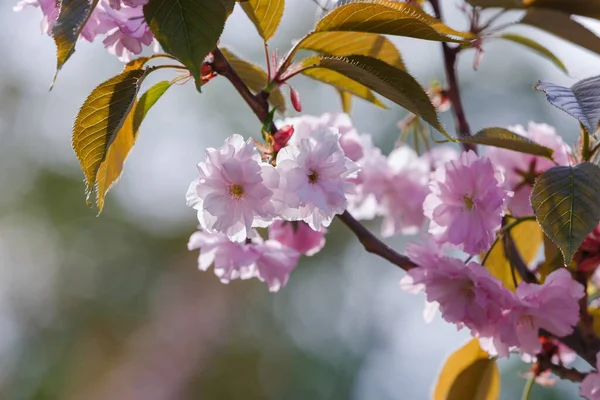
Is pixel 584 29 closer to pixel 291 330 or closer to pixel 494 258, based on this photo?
pixel 494 258

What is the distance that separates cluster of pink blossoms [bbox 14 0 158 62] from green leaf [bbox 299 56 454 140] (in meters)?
0.17

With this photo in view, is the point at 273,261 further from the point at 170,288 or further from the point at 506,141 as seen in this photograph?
the point at 170,288

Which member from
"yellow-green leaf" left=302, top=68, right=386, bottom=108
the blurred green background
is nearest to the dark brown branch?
"yellow-green leaf" left=302, top=68, right=386, bottom=108

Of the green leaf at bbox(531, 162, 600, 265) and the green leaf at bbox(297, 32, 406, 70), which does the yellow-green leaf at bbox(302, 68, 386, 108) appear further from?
the green leaf at bbox(531, 162, 600, 265)

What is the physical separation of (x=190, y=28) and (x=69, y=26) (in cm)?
9

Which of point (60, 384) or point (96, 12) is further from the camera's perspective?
point (60, 384)

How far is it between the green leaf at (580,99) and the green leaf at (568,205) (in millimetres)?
54

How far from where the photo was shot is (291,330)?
6.14 m

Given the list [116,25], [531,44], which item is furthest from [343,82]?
[531,44]

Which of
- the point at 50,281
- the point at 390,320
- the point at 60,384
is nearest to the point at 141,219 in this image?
the point at 50,281

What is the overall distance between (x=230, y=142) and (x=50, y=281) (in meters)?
5.76

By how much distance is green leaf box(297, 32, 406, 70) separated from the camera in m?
0.82

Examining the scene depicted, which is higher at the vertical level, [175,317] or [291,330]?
[175,317]

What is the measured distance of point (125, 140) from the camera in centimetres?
81
